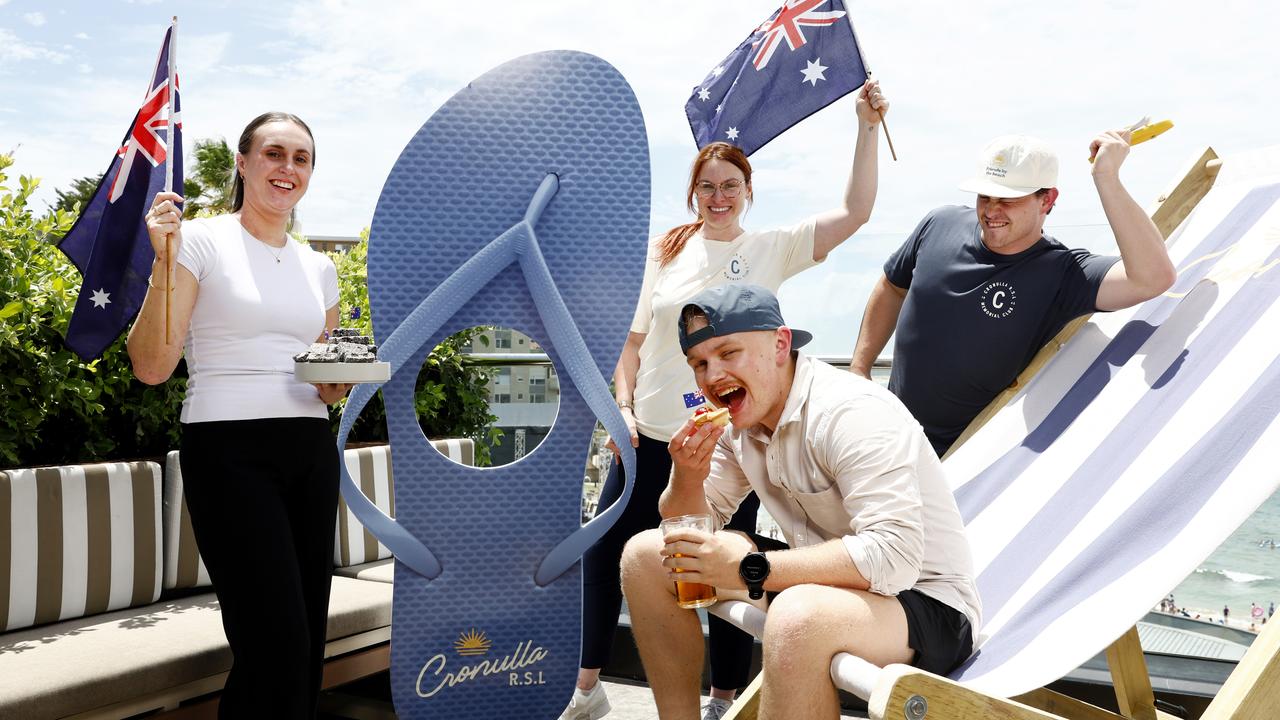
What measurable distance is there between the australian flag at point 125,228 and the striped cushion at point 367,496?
108cm

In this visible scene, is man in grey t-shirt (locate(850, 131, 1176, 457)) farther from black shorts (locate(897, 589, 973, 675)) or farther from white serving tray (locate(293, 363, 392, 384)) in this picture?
white serving tray (locate(293, 363, 392, 384))

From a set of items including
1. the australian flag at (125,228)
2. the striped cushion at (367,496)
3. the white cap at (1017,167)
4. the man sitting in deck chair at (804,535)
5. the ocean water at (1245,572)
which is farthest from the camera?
the striped cushion at (367,496)

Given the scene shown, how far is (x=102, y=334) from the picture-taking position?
216 centimetres

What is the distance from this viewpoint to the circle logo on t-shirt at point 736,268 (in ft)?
8.13

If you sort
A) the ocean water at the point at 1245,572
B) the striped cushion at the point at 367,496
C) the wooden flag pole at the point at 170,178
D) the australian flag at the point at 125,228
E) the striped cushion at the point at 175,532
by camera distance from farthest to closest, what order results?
the striped cushion at the point at 367,496 → the striped cushion at the point at 175,532 → the ocean water at the point at 1245,572 → the australian flag at the point at 125,228 → the wooden flag pole at the point at 170,178

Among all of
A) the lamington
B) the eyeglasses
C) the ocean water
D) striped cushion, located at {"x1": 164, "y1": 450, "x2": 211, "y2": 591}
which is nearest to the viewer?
the lamington

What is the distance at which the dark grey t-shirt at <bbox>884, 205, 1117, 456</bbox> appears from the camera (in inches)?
85.4

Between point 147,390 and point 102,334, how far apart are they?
748 mm

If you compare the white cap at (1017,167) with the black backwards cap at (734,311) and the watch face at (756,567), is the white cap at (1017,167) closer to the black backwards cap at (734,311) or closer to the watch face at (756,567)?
the black backwards cap at (734,311)

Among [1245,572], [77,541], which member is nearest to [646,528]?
[77,541]

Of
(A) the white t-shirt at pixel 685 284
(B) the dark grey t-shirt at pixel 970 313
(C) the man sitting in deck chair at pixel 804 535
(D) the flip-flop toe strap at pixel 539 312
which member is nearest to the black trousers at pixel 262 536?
(D) the flip-flop toe strap at pixel 539 312

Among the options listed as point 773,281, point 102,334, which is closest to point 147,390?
point 102,334

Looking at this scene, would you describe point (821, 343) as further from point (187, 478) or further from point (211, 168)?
point (211, 168)

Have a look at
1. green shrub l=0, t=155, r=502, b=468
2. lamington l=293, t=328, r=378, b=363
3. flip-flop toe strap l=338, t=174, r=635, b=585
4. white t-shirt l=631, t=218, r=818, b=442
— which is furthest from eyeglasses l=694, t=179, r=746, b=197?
green shrub l=0, t=155, r=502, b=468
